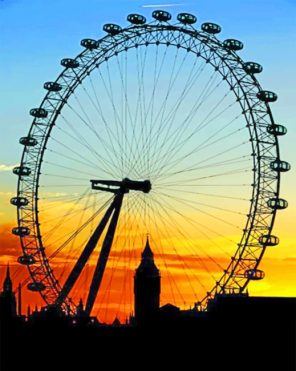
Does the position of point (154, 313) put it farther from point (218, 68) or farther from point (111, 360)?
point (218, 68)

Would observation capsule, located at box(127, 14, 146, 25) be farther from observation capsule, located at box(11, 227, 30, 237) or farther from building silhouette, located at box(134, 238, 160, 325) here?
building silhouette, located at box(134, 238, 160, 325)

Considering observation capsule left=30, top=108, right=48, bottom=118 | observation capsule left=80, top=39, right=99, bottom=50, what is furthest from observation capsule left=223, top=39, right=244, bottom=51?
observation capsule left=30, top=108, right=48, bottom=118

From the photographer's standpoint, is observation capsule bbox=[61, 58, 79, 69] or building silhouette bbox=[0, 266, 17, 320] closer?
observation capsule bbox=[61, 58, 79, 69]

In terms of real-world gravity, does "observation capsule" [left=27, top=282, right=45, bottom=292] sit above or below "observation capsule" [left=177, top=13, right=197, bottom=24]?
below

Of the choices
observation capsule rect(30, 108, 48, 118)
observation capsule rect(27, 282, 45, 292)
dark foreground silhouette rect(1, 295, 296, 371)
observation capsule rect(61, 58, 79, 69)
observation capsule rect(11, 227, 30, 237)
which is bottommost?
dark foreground silhouette rect(1, 295, 296, 371)

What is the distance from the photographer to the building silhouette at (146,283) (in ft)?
302

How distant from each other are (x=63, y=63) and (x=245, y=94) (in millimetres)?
10297

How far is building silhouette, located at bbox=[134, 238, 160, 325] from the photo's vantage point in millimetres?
91938

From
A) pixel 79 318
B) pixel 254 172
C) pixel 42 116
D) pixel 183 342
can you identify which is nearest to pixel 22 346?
pixel 79 318

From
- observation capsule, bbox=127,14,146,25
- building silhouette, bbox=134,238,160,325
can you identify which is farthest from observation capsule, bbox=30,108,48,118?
building silhouette, bbox=134,238,160,325

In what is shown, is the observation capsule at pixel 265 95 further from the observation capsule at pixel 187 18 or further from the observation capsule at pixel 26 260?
the observation capsule at pixel 26 260

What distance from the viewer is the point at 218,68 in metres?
64.8

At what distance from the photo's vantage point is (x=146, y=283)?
3661 inches

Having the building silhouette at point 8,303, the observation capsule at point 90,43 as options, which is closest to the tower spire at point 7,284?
the building silhouette at point 8,303
